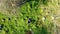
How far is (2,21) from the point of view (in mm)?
4094

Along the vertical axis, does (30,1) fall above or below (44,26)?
above

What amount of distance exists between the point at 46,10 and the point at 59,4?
36cm

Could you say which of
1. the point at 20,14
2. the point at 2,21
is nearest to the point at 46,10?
the point at 20,14

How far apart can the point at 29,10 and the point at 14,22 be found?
0.43 m

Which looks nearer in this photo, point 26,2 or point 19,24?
point 19,24

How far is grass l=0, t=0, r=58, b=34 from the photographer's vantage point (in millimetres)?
4062

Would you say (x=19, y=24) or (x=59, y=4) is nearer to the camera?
(x=19, y=24)

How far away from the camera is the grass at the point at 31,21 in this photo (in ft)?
13.3

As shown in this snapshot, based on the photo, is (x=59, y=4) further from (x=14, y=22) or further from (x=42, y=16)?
(x=14, y=22)

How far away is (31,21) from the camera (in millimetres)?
4238

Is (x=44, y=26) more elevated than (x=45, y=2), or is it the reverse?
(x=45, y=2)

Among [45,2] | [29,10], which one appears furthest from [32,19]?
[45,2]

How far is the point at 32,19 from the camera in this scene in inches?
167

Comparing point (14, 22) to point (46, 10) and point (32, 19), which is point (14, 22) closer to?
point (32, 19)
